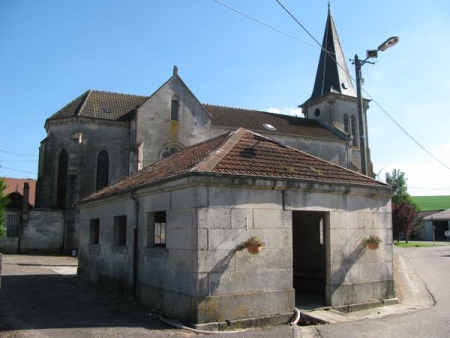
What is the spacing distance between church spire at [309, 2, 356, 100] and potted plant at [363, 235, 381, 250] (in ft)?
104

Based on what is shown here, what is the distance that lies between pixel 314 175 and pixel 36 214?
23.8 meters

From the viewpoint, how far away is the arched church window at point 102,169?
29828 millimetres

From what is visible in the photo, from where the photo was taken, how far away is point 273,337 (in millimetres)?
7535

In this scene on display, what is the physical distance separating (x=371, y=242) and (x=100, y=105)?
25.5 metres

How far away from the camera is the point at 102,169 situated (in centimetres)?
3000

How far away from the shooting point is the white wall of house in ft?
26.9

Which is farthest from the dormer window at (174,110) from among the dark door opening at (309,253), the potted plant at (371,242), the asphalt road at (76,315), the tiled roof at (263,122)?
the potted plant at (371,242)

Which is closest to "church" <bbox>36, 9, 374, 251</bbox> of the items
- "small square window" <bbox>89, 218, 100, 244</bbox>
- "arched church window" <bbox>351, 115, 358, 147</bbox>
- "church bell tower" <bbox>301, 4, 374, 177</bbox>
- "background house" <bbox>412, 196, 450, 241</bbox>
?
"church bell tower" <bbox>301, 4, 374, 177</bbox>

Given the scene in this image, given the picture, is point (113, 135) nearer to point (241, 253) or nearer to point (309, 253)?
point (309, 253)

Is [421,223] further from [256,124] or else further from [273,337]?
[273,337]

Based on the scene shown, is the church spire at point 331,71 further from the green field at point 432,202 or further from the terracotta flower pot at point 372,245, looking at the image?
the green field at point 432,202

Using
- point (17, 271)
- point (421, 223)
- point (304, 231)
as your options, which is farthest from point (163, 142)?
point (421, 223)

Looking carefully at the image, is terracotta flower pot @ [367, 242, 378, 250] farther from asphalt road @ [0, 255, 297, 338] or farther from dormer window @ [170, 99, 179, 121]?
dormer window @ [170, 99, 179, 121]

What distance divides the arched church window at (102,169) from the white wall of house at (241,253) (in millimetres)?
19294
